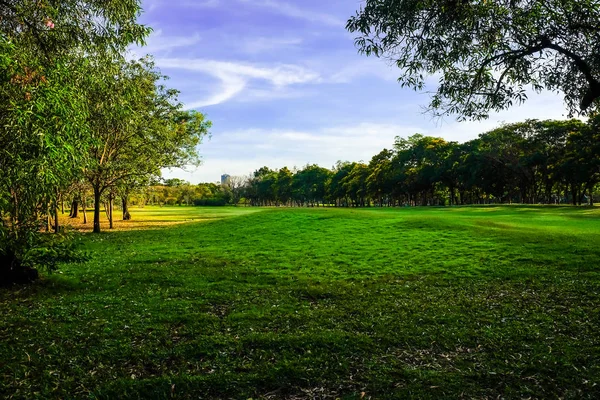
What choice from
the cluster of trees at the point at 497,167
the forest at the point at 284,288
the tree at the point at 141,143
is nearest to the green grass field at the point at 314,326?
the forest at the point at 284,288

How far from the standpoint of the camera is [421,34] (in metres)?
11.6

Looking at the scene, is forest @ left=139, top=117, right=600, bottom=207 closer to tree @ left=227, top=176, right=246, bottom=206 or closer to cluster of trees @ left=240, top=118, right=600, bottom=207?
cluster of trees @ left=240, top=118, right=600, bottom=207

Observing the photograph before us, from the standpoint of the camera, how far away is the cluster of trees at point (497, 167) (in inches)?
2406

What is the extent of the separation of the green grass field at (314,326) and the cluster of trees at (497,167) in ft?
163

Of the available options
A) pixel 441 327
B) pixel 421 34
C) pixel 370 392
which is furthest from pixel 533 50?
pixel 370 392

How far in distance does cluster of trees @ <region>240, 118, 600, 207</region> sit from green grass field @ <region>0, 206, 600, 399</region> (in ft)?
163

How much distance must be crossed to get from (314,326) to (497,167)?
79.1 m

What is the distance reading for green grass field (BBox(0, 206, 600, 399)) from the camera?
6984 millimetres

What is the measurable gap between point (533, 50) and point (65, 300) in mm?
16954

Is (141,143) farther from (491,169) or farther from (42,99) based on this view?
(491,169)

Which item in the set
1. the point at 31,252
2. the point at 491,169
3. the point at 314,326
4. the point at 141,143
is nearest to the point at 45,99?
the point at 31,252

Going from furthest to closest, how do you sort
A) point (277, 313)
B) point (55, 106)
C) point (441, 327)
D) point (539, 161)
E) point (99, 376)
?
point (539, 161), point (277, 313), point (441, 327), point (55, 106), point (99, 376)

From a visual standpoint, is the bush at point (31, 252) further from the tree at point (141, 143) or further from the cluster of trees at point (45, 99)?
the tree at point (141, 143)

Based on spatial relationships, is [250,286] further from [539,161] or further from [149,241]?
[539,161]
